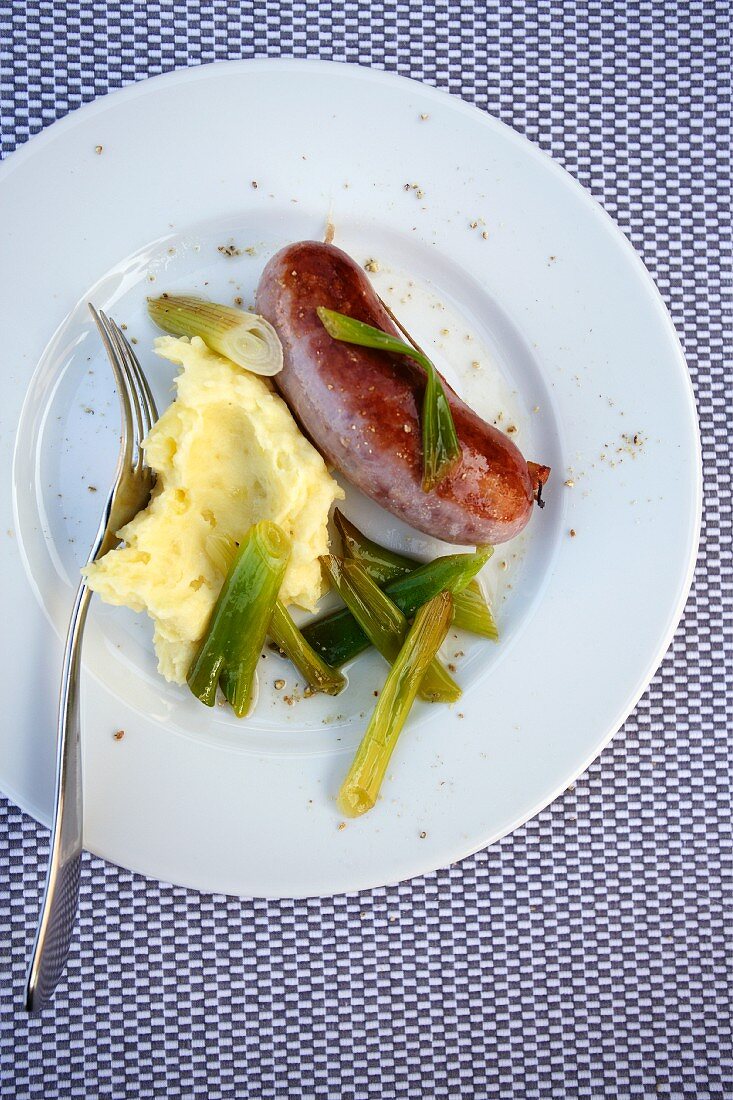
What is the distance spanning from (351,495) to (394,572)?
0.82ft

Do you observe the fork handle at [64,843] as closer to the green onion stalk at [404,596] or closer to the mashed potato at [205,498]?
the mashed potato at [205,498]

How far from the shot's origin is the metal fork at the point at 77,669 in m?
1.90

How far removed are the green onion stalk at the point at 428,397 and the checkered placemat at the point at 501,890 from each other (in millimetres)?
940

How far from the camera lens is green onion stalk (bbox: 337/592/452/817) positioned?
2.07 metres

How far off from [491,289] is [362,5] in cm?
91

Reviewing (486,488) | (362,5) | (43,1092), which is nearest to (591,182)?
(362,5)

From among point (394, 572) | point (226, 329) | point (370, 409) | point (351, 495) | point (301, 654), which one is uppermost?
point (226, 329)

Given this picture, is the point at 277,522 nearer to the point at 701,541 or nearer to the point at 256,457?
the point at 256,457

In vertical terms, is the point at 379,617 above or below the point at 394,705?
above

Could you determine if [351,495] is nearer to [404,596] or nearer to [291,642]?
[404,596]

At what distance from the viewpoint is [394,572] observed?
7.10 ft

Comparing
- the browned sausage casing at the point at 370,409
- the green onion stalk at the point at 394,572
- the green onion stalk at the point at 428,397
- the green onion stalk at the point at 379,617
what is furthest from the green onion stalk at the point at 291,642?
the green onion stalk at the point at 428,397

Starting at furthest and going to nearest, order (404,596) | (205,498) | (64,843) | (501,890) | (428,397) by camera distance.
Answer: (501,890), (404,596), (205,498), (64,843), (428,397)

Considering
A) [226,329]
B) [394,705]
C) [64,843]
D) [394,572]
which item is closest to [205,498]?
[226,329]
